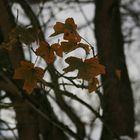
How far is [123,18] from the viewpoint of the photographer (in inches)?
173

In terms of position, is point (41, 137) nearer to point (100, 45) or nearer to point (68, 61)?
point (100, 45)

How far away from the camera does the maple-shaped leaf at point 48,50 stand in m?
1.39

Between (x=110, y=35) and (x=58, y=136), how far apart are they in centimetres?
84

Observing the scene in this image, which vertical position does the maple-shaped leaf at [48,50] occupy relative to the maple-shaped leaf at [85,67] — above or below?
above

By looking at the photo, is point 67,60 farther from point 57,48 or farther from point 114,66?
point 114,66

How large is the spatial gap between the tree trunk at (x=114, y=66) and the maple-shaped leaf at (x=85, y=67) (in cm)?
178

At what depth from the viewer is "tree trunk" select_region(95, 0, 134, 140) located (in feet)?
10.6

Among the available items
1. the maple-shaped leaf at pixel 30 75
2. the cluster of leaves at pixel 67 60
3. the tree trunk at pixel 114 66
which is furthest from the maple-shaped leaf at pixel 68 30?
the tree trunk at pixel 114 66

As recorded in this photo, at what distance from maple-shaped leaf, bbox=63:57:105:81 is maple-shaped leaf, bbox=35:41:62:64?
48 mm

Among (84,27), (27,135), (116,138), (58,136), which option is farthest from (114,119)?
(84,27)

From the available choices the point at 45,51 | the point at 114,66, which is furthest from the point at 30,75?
the point at 114,66

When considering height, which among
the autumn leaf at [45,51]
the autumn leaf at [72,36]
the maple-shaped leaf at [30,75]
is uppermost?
the autumn leaf at [72,36]

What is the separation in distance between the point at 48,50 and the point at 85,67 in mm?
125

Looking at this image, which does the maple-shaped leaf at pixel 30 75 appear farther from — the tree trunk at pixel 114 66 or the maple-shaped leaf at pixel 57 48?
the tree trunk at pixel 114 66
